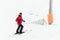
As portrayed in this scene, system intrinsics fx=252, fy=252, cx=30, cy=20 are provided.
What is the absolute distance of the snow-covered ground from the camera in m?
14.0

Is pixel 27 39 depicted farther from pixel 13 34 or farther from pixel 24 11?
pixel 24 11

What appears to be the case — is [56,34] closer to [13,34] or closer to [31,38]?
[31,38]

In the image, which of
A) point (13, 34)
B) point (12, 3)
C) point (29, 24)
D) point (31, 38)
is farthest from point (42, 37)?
point (12, 3)

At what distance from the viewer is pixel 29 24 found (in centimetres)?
1673

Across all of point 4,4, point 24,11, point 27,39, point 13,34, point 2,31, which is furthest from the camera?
point 4,4

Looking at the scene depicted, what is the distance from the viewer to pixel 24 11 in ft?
71.6

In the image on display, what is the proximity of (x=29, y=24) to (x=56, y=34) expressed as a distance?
10.1 feet

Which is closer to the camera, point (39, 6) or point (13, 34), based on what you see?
point (13, 34)

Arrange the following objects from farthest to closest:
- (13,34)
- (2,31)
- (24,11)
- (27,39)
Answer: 1. (24,11)
2. (2,31)
3. (13,34)
4. (27,39)

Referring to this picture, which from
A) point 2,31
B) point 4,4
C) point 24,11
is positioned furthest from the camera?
point 4,4

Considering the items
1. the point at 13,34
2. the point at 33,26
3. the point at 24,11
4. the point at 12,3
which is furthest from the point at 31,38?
the point at 12,3

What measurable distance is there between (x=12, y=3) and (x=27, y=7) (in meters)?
1.56

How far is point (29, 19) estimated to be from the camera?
752 inches

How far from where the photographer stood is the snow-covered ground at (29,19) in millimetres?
13983
